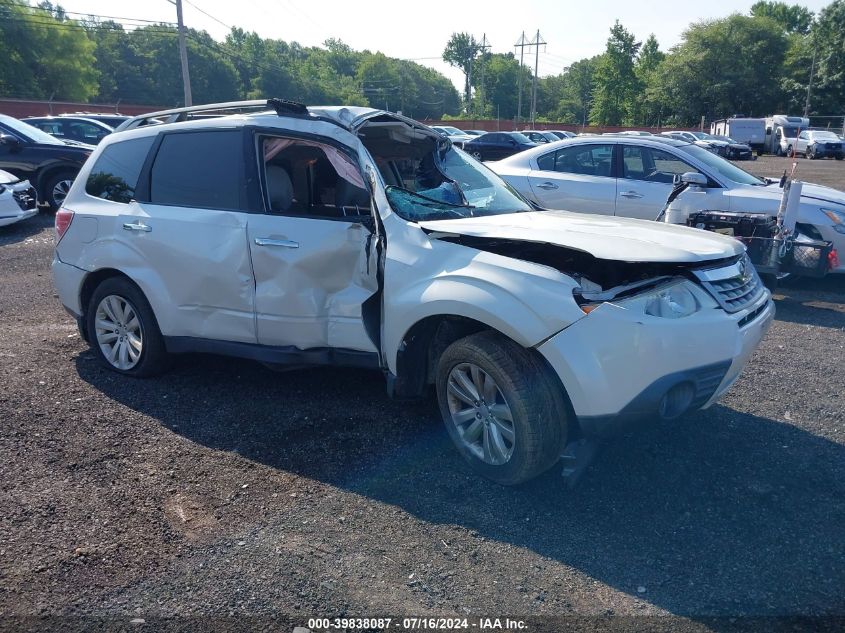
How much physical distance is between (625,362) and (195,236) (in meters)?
2.97

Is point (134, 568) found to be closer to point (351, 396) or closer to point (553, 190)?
point (351, 396)

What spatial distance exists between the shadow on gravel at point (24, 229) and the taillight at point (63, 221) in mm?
6779

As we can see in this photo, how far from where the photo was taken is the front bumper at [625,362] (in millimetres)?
3148

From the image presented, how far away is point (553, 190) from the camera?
8992 mm

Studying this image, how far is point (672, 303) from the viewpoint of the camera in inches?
132

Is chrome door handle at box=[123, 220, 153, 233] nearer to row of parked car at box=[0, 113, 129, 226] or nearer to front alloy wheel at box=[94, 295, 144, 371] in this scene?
front alloy wheel at box=[94, 295, 144, 371]

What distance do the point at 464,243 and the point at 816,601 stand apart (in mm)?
2252

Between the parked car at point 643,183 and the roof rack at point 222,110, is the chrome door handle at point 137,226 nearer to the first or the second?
the roof rack at point 222,110

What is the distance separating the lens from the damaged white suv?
129 inches

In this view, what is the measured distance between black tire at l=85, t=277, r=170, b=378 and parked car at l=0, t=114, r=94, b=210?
905 centimetres

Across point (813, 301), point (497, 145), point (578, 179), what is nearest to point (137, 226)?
point (578, 179)

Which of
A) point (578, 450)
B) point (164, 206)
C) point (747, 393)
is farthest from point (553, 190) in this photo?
point (578, 450)

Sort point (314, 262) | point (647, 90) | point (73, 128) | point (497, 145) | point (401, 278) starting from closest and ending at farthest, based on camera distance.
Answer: point (401, 278), point (314, 262), point (73, 128), point (497, 145), point (647, 90)

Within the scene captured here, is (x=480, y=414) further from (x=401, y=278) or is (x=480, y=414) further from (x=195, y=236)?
(x=195, y=236)
